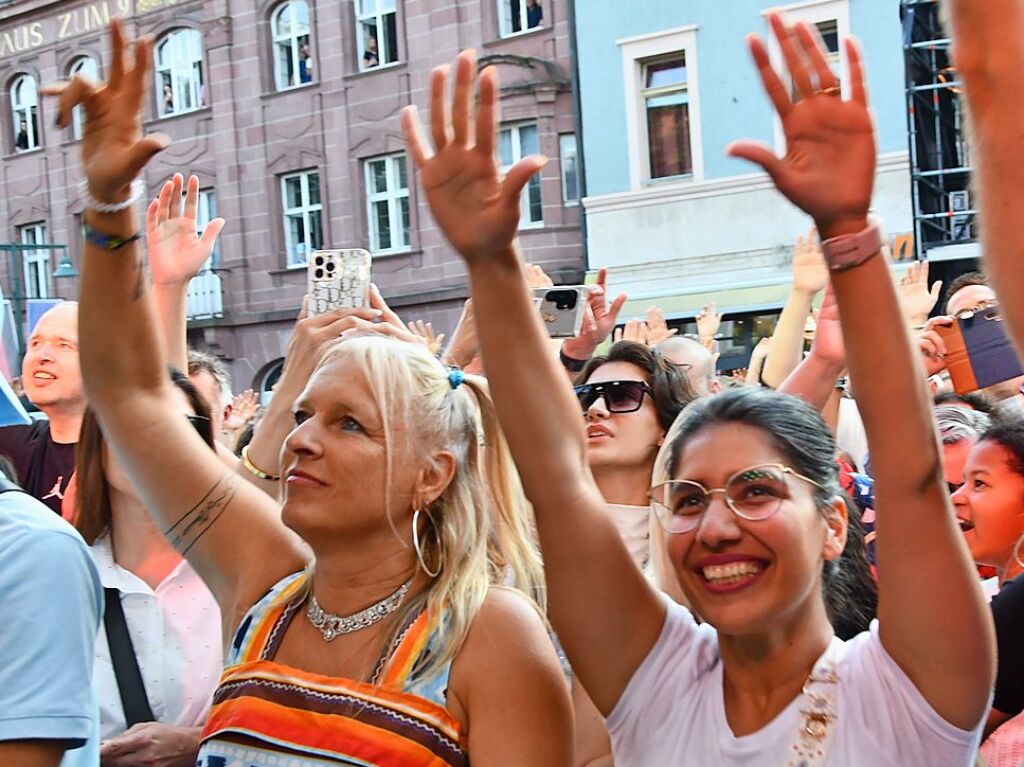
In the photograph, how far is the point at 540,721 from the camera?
1.99 meters

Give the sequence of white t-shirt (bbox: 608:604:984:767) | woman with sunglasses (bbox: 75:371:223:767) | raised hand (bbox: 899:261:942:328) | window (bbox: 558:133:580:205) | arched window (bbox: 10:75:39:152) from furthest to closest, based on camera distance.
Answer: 1. arched window (bbox: 10:75:39:152)
2. window (bbox: 558:133:580:205)
3. raised hand (bbox: 899:261:942:328)
4. woman with sunglasses (bbox: 75:371:223:767)
5. white t-shirt (bbox: 608:604:984:767)

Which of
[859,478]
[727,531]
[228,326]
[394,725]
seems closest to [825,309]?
[859,478]

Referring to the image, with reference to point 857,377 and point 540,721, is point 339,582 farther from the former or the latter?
point 857,377

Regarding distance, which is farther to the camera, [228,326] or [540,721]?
[228,326]

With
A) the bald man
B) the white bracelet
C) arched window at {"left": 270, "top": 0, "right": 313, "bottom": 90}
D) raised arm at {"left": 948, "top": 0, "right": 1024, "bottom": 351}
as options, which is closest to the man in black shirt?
the bald man

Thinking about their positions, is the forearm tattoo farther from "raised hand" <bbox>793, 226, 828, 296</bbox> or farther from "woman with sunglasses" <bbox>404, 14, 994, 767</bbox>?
"raised hand" <bbox>793, 226, 828, 296</bbox>

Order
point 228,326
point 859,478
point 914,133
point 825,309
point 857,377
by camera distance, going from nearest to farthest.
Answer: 1. point 857,377
2. point 825,309
3. point 859,478
4. point 914,133
5. point 228,326

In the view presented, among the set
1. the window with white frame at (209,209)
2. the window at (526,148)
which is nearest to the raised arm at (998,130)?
the window at (526,148)

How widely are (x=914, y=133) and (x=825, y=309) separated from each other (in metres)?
10.3

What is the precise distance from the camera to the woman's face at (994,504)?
10.0ft

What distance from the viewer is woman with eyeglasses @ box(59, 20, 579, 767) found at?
2.00 metres

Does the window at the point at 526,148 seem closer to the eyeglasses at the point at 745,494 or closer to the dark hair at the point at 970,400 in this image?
the dark hair at the point at 970,400

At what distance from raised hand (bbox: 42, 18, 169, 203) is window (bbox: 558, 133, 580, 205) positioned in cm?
1540

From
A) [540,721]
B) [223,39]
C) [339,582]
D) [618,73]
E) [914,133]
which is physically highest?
[223,39]
